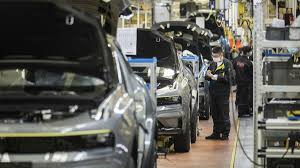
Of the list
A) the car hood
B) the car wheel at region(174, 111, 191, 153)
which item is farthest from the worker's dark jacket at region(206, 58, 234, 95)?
the car hood

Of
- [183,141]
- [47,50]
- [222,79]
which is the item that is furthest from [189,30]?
[47,50]

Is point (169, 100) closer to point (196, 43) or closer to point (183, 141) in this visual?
point (183, 141)

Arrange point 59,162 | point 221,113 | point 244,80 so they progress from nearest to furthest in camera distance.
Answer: point 59,162
point 221,113
point 244,80

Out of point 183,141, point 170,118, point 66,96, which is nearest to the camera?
point 66,96

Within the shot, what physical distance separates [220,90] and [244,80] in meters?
5.05

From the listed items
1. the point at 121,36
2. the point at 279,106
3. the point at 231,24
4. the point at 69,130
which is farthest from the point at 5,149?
the point at 231,24

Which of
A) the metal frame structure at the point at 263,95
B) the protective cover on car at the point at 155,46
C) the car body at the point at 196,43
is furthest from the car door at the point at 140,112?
the car body at the point at 196,43

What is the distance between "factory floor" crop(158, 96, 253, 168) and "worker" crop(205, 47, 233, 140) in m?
0.29

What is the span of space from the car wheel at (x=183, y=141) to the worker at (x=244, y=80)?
6.59 m

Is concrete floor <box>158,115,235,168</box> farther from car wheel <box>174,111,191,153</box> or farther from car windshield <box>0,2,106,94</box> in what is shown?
car windshield <box>0,2,106,94</box>

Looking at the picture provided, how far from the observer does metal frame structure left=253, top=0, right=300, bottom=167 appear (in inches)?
290

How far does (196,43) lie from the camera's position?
19.6m

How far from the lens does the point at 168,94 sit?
11852 mm

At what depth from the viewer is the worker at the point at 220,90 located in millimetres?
14078
